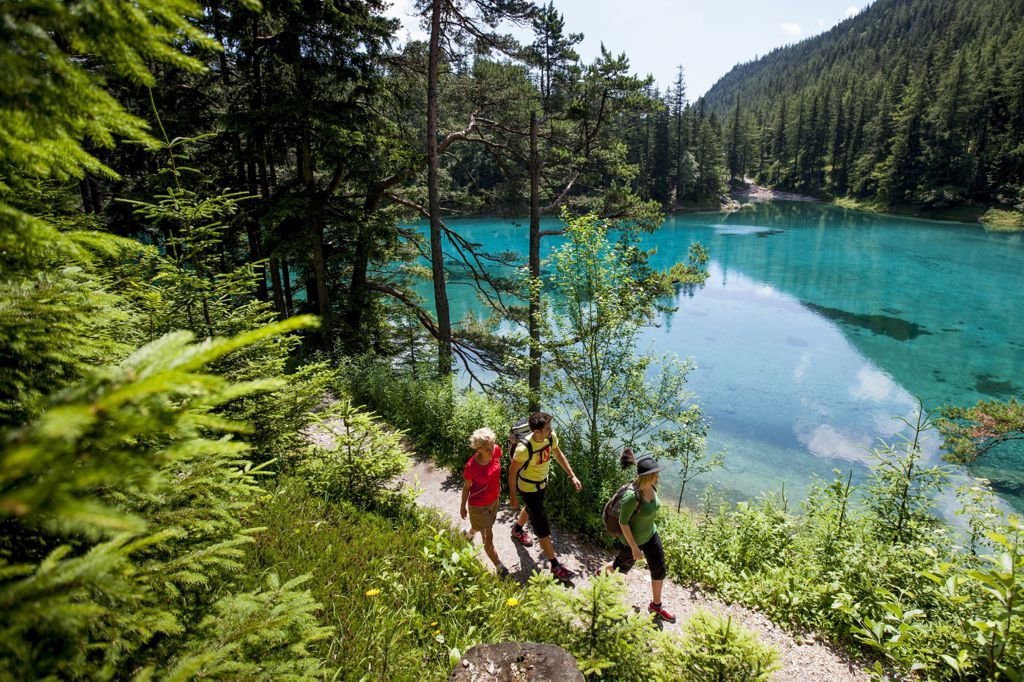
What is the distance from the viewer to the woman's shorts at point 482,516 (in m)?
5.52

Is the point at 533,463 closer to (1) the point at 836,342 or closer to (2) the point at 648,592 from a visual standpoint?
(2) the point at 648,592

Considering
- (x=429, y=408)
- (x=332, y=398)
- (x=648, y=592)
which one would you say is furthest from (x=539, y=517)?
(x=332, y=398)

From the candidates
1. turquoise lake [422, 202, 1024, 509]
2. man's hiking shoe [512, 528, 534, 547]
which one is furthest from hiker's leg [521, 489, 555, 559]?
turquoise lake [422, 202, 1024, 509]

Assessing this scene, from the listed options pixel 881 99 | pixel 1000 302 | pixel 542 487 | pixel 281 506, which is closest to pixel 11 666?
pixel 281 506

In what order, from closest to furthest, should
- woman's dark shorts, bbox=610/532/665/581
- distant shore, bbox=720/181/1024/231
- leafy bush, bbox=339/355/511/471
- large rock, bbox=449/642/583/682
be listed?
large rock, bbox=449/642/583/682, woman's dark shorts, bbox=610/532/665/581, leafy bush, bbox=339/355/511/471, distant shore, bbox=720/181/1024/231

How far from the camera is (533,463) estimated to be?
5746 mm

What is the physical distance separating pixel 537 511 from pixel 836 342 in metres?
22.3

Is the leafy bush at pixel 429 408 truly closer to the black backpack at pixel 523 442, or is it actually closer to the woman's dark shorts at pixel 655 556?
the black backpack at pixel 523 442

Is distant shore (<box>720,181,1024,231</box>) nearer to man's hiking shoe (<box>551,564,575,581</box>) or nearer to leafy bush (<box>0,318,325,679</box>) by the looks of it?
man's hiking shoe (<box>551,564,575,581</box>)

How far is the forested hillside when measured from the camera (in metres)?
54.5

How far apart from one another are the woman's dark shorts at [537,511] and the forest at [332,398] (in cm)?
82

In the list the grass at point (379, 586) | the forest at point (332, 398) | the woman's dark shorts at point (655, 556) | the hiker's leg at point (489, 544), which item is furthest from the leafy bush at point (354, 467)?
the woman's dark shorts at point (655, 556)

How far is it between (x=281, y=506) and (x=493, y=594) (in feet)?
7.38

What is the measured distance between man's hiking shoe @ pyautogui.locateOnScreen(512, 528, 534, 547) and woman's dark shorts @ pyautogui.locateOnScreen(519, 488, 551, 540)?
0.58m
